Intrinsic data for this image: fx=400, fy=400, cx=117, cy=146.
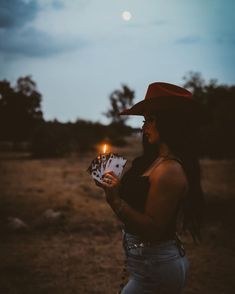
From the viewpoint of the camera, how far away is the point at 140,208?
2.21m

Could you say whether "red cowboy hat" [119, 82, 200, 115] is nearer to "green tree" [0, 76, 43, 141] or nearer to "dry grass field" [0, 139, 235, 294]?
"dry grass field" [0, 139, 235, 294]

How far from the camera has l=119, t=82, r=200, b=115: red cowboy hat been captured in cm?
228

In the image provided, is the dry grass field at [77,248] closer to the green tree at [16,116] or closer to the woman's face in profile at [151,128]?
the woman's face in profile at [151,128]

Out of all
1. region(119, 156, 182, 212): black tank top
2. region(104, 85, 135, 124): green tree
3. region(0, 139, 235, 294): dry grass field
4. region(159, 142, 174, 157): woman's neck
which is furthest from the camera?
region(104, 85, 135, 124): green tree

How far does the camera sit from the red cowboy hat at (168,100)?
2.28 m

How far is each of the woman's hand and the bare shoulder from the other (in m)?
0.21

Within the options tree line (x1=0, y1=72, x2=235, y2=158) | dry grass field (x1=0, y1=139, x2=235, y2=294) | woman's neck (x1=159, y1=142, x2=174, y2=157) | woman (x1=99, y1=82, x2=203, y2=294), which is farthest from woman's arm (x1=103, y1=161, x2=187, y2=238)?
tree line (x1=0, y1=72, x2=235, y2=158)

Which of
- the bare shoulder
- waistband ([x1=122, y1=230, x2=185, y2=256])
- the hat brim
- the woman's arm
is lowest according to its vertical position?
waistband ([x1=122, y1=230, x2=185, y2=256])

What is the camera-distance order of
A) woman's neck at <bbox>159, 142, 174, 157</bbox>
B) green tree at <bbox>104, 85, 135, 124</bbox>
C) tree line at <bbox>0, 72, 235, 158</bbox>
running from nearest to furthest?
woman's neck at <bbox>159, 142, 174, 157</bbox> < tree line at <bbox>0, 72, 235, 158</bbox> < green tree at <bbox>104, 85, 135, 124</bbox>

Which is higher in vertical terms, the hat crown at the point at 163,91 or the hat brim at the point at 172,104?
the hat crown at the point at 163,91

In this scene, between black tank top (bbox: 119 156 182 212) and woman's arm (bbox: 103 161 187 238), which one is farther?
black tank top (bbox: 119 156 182 212)

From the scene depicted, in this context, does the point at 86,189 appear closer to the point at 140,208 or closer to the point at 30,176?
the point at 30,176

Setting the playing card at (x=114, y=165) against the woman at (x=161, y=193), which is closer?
the woman at (x=161, y=193)

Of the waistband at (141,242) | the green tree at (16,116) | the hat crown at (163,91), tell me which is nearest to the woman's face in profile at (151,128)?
the hat crown at (163,91)
